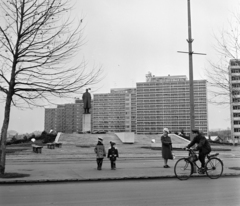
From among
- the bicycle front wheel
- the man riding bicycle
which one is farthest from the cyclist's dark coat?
the bicycle front wheel

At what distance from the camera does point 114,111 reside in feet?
477

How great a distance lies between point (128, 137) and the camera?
3853cm

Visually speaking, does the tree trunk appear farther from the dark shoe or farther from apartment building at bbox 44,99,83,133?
apartment building at bbox 44,99,83,133

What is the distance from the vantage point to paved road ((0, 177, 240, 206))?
21.2 feet

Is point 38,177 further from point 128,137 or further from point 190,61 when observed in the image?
point 128,137

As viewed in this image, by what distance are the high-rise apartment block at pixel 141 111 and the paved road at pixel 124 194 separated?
120016mm

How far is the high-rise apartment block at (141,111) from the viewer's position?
433 feet

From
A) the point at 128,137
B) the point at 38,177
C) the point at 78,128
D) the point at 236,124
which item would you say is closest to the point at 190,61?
the point at 38,177

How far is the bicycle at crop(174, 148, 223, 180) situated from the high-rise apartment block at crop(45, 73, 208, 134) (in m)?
118

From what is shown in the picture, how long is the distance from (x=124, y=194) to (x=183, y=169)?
3389 mm

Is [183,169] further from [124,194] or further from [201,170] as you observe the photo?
[124,194]

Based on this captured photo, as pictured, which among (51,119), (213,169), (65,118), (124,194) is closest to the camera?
(124,194)

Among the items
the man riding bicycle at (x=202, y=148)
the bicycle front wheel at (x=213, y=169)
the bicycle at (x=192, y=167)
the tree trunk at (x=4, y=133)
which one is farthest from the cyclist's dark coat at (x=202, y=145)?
the tree trunk at (x=4, y=133)

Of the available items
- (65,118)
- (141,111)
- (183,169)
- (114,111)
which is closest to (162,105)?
(141,111)
